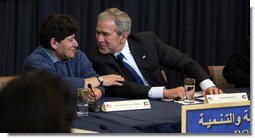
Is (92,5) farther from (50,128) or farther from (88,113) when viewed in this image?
(50,128)

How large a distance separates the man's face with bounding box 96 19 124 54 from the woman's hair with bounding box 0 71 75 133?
228 cm

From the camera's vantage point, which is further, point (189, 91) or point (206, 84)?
point (206, 84)

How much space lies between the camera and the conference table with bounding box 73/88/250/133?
2178 mm

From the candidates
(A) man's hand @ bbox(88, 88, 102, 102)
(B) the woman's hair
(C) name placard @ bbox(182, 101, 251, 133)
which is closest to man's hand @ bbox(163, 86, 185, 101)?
(A) man's hand @ bbox(88, 88, 102, 102)

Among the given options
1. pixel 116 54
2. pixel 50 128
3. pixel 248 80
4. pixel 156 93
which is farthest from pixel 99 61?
pixel 50 128

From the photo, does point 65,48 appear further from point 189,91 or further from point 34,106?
point 34,106

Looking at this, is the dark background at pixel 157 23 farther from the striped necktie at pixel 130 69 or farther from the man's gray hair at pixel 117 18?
the striped necktie at pixel 130 69

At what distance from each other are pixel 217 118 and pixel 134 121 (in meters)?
0.35

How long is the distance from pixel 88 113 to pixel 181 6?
243 centimetres

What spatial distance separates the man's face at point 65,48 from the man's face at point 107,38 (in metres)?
0.29

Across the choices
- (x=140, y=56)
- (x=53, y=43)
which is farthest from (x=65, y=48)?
(x=140, y=56)

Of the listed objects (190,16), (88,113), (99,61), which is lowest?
(88,113)

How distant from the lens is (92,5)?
4.32 metres

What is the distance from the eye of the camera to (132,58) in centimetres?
329
